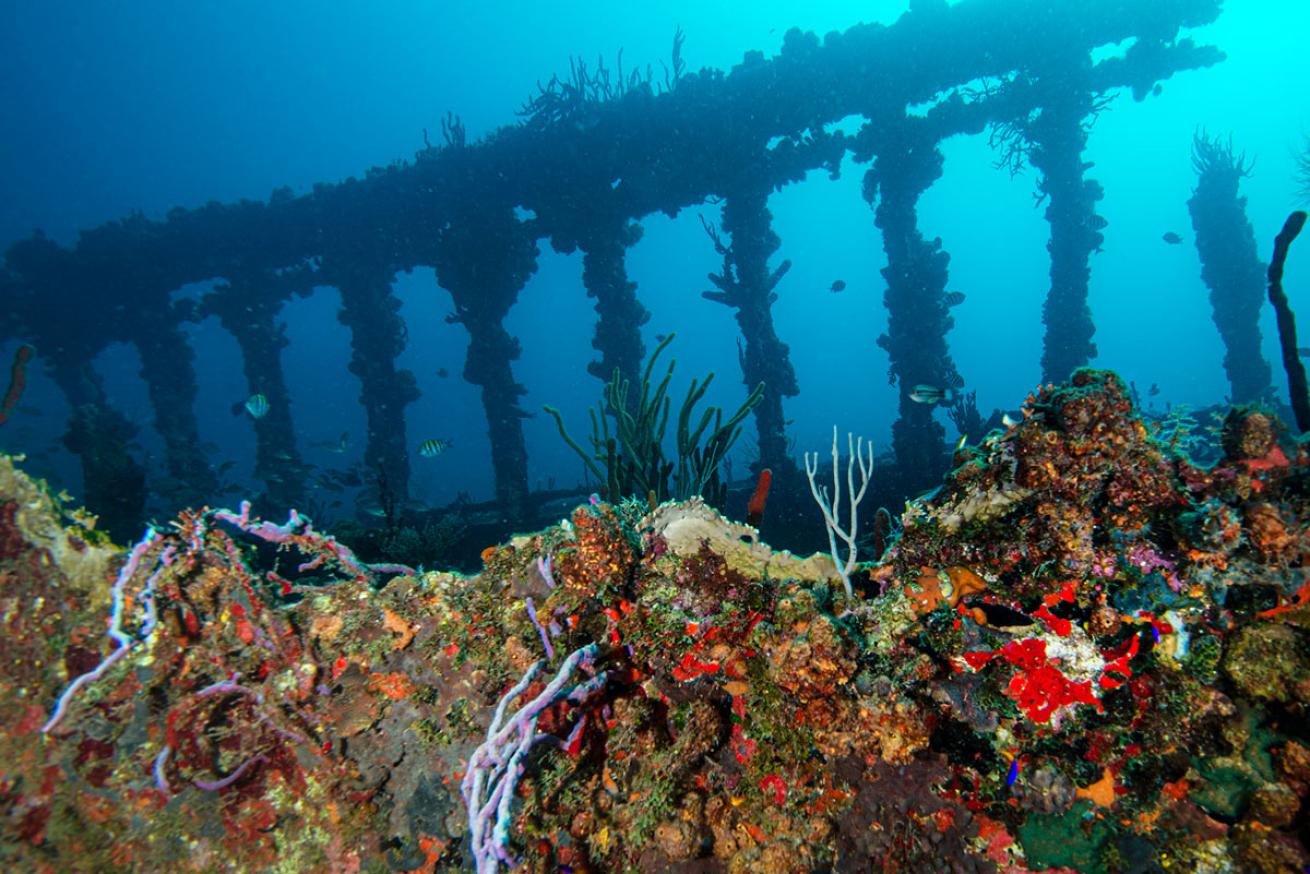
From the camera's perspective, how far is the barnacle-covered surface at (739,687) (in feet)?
6.09

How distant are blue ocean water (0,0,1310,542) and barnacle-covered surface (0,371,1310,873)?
27.9 metres

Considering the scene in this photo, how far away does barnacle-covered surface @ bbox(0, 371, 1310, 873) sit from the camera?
1.86 m

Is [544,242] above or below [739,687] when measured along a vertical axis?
above

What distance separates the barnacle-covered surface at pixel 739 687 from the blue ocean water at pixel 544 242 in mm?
27924

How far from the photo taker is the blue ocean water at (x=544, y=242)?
80.9 metres

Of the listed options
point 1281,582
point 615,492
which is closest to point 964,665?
point 1281,582

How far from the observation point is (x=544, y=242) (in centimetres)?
11631

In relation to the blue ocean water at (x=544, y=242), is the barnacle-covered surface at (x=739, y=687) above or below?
below

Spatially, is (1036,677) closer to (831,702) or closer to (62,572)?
(831,702)

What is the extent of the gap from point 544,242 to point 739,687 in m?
123

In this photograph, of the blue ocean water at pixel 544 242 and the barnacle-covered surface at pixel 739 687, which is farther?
the blue ocean water at pixel 544 242

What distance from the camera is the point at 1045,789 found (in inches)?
74.4

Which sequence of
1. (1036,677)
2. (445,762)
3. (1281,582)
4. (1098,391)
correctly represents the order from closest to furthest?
1. (1281,582)
2. (1036,677)
3. (1098,391)
4. (445,762)

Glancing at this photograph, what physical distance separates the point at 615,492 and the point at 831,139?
11.1 m
